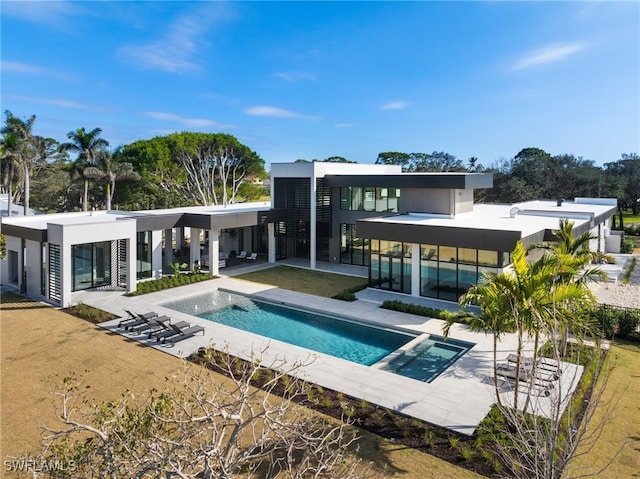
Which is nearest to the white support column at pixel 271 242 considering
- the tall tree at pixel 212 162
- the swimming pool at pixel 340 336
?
the swimming pool at pixel 340 336

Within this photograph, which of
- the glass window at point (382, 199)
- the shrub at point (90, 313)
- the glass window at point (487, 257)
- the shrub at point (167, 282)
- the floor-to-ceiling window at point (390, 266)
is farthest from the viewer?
the glass window at point (382, 199)

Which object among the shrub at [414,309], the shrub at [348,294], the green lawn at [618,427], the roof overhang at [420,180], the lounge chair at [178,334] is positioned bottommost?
the green lawn at [618,427]

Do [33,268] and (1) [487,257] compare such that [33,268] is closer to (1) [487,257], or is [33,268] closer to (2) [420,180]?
(2) [420,180]

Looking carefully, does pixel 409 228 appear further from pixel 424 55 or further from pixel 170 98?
pixel 170 98

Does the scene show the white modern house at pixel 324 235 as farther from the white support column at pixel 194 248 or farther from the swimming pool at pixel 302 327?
the swimming pool at pixel 302 327

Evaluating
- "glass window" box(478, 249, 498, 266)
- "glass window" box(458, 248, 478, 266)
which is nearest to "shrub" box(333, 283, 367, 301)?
"glass window" box(458, 248, 478, 266)

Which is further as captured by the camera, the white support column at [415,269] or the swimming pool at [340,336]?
the white support column at [415,269]

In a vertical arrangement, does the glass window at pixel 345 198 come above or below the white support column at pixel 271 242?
above

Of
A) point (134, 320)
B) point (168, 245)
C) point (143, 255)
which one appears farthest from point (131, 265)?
point (168, 245)
